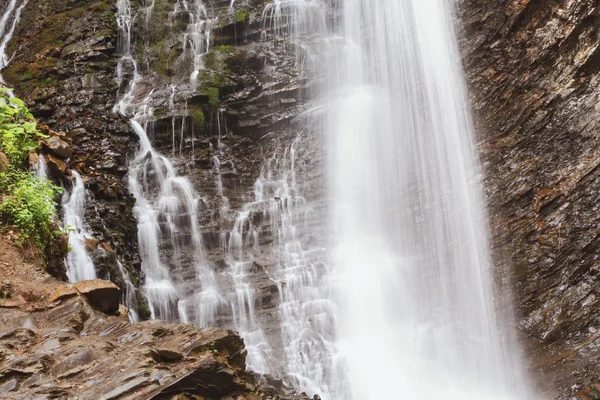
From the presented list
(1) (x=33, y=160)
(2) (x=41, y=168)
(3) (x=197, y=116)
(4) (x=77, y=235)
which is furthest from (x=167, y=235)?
(3) (x=197, y=116)

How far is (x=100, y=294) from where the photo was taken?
297 inches

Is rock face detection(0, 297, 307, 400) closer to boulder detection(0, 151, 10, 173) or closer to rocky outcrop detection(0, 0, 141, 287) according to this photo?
boulder detection(0, 151, 10, 173)

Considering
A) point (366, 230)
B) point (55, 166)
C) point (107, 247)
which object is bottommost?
point (366, 230)

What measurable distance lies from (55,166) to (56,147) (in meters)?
0.64

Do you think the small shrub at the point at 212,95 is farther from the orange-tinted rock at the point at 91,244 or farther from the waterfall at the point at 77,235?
the orange-tinted rock at the point at 91,244

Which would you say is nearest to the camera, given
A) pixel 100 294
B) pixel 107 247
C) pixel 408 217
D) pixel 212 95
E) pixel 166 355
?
pixel 166 355

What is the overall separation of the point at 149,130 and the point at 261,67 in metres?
5.63

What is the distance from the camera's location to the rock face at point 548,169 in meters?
12.8

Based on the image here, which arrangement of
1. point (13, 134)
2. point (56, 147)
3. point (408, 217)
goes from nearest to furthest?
point (13, 134)
point (56, 147)
point (408, 217)

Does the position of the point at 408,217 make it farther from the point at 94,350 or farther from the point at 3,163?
the point at 94,350

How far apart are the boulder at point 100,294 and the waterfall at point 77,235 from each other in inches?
86.8

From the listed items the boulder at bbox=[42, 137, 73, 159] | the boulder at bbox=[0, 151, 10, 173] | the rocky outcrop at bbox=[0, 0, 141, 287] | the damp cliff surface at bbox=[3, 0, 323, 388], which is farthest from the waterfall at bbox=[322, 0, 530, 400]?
the boulder at bbox=[0, 151, 10, 173]

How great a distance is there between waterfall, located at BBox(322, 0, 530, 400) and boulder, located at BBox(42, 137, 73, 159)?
8895 mm

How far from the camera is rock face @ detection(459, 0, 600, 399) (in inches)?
503
